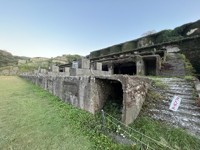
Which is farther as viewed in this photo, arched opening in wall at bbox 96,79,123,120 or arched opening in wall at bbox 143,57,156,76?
arched opening in wall at bbox 143,57,156,76

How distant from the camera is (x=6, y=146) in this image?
2.53 meters

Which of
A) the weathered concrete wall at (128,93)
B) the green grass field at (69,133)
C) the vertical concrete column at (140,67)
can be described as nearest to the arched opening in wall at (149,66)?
the vertical concrete column at (140,67)

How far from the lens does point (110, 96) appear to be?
431cm

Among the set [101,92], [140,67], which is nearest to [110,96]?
[101,92]

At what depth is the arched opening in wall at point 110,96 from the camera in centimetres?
385

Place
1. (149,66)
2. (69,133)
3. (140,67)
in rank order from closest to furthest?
(69,133) → (140,67) → (149,66)

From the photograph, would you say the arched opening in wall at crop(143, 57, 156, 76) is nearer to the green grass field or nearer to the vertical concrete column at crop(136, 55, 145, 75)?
the vertical concrete column at crop(136, 55, 145, 75)

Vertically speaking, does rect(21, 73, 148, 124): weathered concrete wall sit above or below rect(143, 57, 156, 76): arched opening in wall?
below

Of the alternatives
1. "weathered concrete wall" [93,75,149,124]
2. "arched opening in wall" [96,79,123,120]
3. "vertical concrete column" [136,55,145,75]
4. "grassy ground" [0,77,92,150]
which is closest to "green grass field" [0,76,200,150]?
"grassy ground" [0,77,92,150]

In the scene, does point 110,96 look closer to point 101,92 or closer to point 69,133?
point 101,92

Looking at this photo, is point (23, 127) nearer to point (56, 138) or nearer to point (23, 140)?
point (23, 140)

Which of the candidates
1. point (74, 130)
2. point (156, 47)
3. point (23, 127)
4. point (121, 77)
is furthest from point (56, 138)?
point (156, 47)

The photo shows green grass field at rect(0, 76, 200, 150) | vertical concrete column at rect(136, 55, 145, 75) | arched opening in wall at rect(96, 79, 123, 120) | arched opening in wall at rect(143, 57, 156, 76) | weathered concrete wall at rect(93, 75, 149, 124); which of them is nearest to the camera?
green grass field at rect(0, 76, 200, 150)

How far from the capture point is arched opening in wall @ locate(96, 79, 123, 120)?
12.6ft
